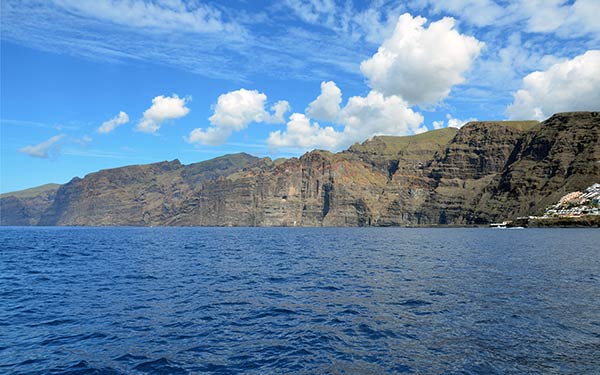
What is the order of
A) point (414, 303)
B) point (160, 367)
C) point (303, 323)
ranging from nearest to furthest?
point (160, 367), point (303, 323), point (414, 303)

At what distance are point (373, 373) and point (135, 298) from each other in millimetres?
24265

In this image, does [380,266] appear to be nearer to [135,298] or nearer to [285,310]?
[285,310]

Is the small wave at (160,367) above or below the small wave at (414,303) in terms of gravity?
above

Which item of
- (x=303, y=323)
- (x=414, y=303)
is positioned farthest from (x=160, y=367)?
(x=414, y=303)

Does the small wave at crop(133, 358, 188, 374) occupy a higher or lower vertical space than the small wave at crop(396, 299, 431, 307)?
higher

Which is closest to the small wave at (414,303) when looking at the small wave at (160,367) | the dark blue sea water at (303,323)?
the dark blue sea water at (303,323)

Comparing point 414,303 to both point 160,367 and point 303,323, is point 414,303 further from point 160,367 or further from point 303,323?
point 160,367

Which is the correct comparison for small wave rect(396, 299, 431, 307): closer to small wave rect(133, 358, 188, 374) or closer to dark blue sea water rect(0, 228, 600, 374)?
dark blue sea water rect(0, 228, 600, 374)

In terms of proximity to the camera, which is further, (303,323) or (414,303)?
(414,303)

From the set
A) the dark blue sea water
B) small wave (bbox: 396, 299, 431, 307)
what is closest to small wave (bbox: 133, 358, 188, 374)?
the dark blue sea water

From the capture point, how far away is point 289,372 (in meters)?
19.0

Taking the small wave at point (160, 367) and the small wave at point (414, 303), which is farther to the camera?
the small wave at point (414, 303)

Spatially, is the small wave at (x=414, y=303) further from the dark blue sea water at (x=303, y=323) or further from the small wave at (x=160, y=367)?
the small wave at (x=160, y=367)

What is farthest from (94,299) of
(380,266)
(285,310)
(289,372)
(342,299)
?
(380,266)
